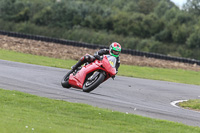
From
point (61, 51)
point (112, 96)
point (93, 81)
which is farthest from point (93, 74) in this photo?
point (61, 51)

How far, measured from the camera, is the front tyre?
41.0ft

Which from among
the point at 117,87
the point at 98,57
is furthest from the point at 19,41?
the point at 98,57

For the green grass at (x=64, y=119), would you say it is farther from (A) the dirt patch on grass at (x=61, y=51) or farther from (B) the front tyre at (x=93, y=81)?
(A) the dirt patch on grass at (x=61, y=51)

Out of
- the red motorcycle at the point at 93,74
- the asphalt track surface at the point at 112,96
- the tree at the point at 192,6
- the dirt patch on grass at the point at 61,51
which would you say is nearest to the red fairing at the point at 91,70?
the red motorcycle at the point at 93,74

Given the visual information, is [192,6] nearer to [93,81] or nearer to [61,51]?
[61,51]

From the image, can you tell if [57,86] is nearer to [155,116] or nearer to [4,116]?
[155,116]

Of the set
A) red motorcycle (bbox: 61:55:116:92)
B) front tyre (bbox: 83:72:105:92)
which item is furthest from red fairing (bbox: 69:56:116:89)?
front tyre (bbox: 83:72:105:92)

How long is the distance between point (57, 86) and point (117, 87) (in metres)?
3.00

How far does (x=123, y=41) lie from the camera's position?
52.4 metres

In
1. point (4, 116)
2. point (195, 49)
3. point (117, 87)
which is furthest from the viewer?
point (195, 49)

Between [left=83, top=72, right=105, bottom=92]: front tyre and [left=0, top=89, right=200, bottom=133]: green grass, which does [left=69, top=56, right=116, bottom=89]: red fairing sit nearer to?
[left=83, top=72, right=105, bottom=92]: front tyre

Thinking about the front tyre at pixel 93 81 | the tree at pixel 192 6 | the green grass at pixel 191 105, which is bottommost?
the tree at pixel 192 6

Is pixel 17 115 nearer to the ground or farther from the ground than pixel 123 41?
farther from the ground

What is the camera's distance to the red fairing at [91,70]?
501 inches
